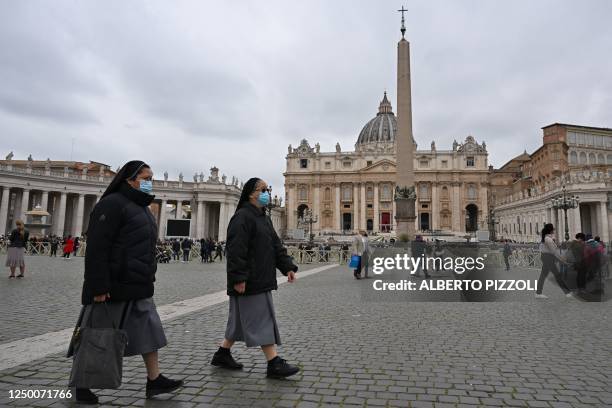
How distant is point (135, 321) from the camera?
3248 mm

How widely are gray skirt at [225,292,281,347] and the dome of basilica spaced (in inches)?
3585

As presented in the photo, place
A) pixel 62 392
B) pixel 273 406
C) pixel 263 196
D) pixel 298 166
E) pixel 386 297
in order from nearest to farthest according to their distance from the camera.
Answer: pixel 273 406
pixel 62 392
pixel 263 196
pixel 386 297
pixel 298 166

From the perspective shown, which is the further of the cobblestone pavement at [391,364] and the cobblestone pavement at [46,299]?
the cobblestone pavement at [46,299]

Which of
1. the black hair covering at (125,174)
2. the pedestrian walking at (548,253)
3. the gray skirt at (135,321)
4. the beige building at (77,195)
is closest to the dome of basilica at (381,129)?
the beige building at (77,195)

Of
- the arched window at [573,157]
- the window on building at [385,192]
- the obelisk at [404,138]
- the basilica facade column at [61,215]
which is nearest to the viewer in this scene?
the obelisk at [404,138]

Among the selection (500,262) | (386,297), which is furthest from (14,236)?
(500,262)

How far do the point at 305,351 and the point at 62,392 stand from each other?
238 centimetres

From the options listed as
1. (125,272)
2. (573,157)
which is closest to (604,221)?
(573,157)

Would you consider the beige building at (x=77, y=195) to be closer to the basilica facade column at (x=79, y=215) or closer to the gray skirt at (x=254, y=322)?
the basilica facade column at (x=79, y=215)

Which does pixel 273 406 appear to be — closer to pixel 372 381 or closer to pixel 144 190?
pixel 372 381

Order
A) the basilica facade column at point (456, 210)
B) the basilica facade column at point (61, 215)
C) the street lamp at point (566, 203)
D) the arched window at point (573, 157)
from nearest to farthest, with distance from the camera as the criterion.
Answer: the street lamp at point (566, 203) → the basilica facade column at point (61, 215) → the arched window at point (573, 157) → the basilica facade column at point (456, 210)

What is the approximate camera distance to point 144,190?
3521mm

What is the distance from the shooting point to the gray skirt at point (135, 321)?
3047 mm

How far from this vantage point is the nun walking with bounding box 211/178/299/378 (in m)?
3.78
